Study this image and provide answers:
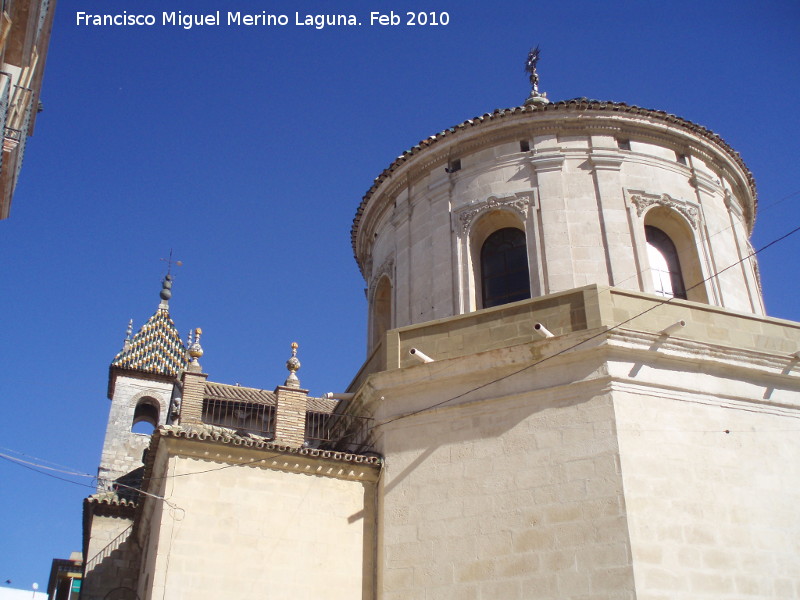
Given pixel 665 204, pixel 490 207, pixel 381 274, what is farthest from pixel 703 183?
pixel 381 274

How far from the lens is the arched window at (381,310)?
657 inches

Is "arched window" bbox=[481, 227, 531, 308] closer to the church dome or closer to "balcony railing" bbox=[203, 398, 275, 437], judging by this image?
the church dome

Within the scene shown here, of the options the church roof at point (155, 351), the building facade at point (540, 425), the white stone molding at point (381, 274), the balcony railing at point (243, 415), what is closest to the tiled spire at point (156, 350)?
the church roof at point (155, 351)

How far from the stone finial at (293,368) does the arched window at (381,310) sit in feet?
8.42

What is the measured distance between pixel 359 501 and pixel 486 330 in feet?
10.1

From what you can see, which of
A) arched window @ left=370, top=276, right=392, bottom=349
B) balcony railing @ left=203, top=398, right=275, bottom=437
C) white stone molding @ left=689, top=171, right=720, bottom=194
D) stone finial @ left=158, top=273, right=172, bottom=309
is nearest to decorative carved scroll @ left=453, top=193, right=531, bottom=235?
arched window @ left=370, top=276, right=392, bottom=349

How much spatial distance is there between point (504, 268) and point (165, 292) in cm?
2266

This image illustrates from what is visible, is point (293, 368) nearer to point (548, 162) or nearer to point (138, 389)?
point (548, 162)

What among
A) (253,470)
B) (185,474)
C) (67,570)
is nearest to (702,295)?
(253,470)

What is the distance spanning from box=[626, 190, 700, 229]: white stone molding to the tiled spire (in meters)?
19.3

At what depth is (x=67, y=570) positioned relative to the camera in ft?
75.1

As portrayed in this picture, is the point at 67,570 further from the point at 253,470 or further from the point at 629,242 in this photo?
the point at 629,242

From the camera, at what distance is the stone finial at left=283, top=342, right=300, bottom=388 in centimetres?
1351

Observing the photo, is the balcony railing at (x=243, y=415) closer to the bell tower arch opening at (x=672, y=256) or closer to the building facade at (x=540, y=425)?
the building facade at (x=540, y=425)
